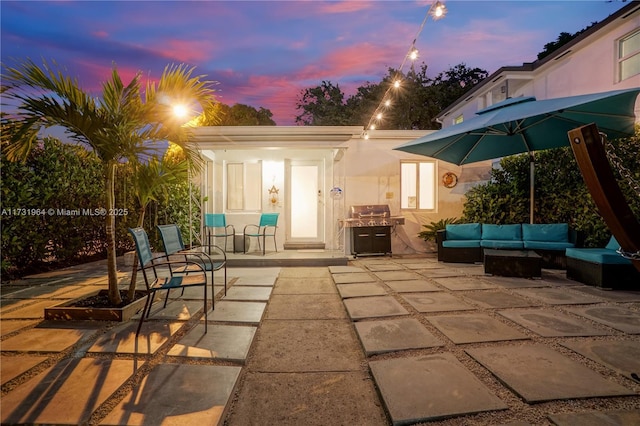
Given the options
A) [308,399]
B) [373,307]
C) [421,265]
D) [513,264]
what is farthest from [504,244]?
[308,399]

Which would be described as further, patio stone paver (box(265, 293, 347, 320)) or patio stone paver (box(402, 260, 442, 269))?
patio stone paver (box(402, 260, 442, 269))

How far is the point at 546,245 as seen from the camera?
605 cm

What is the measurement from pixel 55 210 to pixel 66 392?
17.8ft

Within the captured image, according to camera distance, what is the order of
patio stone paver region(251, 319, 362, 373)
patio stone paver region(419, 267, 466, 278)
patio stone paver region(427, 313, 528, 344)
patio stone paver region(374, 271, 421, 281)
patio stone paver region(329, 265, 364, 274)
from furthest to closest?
1. patio stone paver region(329, 265, 364, 274)
2. patio stone paver region(419, 267, 466, 278)
3. patio stone paver region(374, 271, 421, 281)
4. patio stone paver region(427, 313, 528, 344)
5. patio stone paver region(251, 319, 362, 373)

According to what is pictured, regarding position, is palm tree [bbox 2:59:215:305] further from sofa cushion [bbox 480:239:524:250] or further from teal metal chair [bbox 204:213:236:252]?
sofa cushion [bbox 480:239:524:250]

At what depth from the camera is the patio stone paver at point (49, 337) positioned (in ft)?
8.84

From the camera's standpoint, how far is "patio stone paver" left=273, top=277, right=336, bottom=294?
4.75 m

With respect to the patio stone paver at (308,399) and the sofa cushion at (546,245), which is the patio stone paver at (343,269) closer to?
the sofa cushion at (546,245)

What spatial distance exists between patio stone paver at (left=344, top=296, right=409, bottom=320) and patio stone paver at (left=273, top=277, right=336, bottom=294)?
0.70 meters

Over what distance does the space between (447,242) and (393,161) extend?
9.87 ft

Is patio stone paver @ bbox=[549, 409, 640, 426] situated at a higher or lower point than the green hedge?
lower

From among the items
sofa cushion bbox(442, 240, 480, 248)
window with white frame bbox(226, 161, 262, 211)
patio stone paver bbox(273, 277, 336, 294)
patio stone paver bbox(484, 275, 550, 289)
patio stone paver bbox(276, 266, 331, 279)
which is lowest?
patio stone paver bbox(276, 266, 331, 279)

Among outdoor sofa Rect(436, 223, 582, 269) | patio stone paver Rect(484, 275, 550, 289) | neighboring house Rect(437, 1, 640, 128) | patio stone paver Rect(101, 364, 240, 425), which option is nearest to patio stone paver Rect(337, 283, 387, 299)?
patio stone paver Rect(484, 275, 550, 289)

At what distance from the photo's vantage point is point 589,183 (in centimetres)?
169
